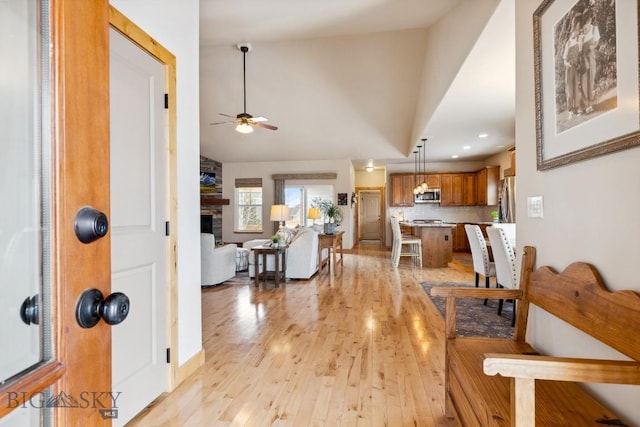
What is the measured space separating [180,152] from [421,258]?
17.7 feet

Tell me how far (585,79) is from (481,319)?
2.80 m

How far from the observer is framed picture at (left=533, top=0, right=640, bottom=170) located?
40.4 inches

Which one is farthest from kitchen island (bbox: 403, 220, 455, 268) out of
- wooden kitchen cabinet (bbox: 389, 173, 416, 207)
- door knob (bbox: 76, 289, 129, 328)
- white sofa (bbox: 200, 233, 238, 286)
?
door knob (bbox: 76, 289, 129, 328)

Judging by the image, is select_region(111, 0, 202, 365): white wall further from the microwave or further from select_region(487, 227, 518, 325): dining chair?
the microwave

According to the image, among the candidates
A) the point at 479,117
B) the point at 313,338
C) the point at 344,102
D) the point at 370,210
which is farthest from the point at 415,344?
the point at 370,210

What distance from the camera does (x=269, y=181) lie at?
30.1 ft

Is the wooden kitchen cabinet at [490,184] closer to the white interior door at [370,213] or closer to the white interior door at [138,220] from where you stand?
the white interior door at [370,213]

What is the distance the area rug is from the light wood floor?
0.21 m

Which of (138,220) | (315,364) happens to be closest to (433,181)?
(315,364)

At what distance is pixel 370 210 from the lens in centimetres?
1248

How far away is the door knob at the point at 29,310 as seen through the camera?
516mm

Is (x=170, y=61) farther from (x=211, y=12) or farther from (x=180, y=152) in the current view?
(x=211, y=12)

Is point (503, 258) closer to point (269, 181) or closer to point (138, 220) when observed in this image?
point (138, 220)

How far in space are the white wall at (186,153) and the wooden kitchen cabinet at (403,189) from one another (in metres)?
7.64
